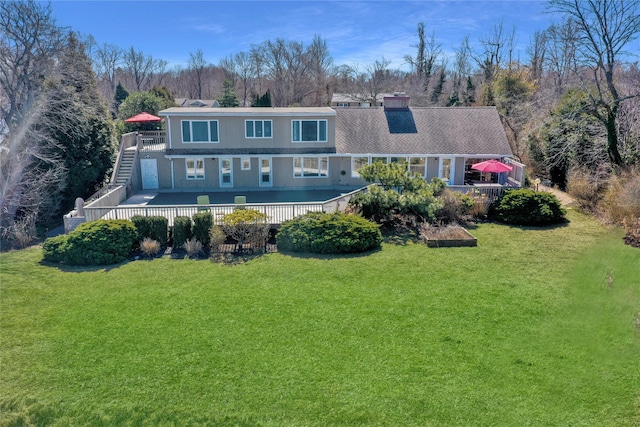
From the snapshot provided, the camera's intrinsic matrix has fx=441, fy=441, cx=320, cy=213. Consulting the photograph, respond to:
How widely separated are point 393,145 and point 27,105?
18.4 metres

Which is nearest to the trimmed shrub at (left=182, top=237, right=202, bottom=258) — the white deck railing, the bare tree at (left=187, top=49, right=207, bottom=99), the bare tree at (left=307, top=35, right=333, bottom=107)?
the white deck railing

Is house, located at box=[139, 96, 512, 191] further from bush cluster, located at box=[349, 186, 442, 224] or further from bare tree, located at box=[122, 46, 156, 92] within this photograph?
bare tree, located at box=[122, 46, 156, 92]

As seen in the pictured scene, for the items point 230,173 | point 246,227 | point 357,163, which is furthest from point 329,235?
point 230,173

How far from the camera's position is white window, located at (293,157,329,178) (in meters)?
25.0

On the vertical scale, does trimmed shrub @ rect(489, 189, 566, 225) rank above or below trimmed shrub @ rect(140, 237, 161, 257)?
above

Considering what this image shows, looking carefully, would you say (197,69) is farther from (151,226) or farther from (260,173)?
(151,226)

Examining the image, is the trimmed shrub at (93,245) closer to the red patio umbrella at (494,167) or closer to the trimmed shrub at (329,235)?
the trimmed shrub at (329,235)

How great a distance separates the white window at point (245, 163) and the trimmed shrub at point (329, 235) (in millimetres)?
9518

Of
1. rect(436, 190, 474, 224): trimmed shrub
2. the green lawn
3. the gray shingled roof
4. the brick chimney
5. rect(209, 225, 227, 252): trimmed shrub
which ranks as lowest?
the green lawn

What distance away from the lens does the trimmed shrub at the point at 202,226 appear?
52.0 feet

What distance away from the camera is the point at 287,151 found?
80.6 feet

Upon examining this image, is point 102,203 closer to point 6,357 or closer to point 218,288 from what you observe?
point 218,288

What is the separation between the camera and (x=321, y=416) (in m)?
7.65

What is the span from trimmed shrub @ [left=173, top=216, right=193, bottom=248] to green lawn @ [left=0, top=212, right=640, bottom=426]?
6.12 ft
